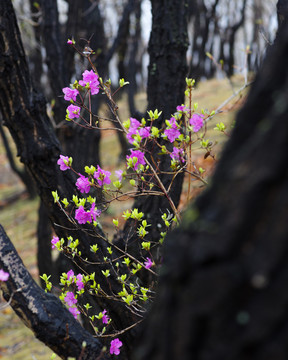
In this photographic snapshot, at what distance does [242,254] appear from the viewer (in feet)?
2.73

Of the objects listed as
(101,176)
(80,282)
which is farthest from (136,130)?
(80,282)

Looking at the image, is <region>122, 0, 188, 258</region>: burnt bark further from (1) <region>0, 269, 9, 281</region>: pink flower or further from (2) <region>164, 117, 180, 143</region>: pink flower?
(1) <region>0, 269, 9, 281</region>: pink flower

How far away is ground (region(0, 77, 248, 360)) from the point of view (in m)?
5.77

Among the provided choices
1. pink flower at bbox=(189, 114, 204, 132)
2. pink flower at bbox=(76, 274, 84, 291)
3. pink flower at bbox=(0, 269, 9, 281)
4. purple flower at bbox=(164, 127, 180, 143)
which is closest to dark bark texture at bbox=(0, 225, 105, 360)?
pink flower at bbox=(0, 269, 9, 281)

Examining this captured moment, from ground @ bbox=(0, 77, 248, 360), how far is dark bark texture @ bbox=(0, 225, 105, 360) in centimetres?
58

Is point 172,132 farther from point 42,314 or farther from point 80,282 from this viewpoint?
point 42,314

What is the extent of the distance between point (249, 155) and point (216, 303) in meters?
0.31

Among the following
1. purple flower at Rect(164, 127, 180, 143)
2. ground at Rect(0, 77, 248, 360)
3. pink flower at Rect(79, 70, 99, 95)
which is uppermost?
pink flower at Rect(79, 70, 99, 95)

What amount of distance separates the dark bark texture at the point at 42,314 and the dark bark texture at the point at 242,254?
1.12 m

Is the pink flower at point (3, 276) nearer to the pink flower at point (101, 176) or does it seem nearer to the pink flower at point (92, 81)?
the pink flower at point (101, 176)

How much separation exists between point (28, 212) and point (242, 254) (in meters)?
12.3

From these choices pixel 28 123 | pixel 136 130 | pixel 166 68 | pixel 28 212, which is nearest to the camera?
pixel 136 130

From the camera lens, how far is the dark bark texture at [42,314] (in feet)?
6.19

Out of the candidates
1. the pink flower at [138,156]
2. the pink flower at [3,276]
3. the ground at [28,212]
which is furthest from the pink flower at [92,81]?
the pink flower at [3,276]
